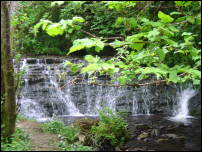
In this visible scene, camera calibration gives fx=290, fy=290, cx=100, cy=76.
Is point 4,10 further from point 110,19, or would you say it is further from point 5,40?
point 110,19

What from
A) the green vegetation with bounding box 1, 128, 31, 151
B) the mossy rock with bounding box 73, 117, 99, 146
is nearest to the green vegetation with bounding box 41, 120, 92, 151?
the mossy rock with bounding box 73, 117, 99, 146

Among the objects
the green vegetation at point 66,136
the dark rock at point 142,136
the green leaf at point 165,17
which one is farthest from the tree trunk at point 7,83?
the dark rock at point 142,136

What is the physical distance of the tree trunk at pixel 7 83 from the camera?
5431 mm

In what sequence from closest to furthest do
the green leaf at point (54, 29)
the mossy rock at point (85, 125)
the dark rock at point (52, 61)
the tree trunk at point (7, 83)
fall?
the green leaf at point (54, 29), the tree trunk at point (7, 83), the mossy rock at point (85, 125), the dark rock at point (52, 61)

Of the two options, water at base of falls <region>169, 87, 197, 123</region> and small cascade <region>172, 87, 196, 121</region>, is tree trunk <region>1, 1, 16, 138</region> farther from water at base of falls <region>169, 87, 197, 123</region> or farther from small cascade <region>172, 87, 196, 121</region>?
small cascade <region>172, 87, 196, 121</region>

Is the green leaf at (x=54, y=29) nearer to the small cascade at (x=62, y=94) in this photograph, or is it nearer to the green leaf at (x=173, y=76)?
the green leaf at (x=173, y=76)

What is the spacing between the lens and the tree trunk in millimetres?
5431

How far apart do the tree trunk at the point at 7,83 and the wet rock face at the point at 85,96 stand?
7.13 m

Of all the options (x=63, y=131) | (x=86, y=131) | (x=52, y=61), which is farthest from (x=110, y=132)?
(x=52, y=61)

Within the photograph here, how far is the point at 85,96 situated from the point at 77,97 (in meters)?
0.39

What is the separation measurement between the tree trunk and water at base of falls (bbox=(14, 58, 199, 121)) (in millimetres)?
7049

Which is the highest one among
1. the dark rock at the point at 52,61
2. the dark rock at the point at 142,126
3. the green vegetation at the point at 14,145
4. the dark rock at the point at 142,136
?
the dark rock at the point at 52,61

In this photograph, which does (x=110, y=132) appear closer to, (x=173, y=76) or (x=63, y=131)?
(x=63, y=131)

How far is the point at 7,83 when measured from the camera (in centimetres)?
595
